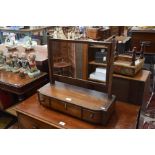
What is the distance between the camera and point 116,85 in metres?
1.25

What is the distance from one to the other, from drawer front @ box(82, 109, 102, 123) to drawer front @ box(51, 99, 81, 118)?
4cm

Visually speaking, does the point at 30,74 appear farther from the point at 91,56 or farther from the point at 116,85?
the point at 116,85

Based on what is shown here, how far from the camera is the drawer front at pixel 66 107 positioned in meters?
1.01

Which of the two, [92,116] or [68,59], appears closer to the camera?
[92,116]

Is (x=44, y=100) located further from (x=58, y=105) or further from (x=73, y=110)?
(x=73, y=110)

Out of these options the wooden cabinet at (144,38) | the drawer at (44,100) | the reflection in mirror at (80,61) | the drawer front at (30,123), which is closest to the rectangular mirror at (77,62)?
the reflection in mirror at (80,61)

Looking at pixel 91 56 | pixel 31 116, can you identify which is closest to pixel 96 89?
pixel 91 56

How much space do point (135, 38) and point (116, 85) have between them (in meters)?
1.18

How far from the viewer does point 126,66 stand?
1.17 metres

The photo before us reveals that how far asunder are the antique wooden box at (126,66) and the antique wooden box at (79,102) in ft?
0.73

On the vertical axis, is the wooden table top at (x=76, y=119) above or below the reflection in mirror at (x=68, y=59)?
below

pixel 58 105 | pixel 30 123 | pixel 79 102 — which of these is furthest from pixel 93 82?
pixel 30 123

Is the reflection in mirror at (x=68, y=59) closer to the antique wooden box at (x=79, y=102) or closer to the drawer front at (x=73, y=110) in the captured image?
the antique wooden box at (x=79, y=102)

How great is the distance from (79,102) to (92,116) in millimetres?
114
